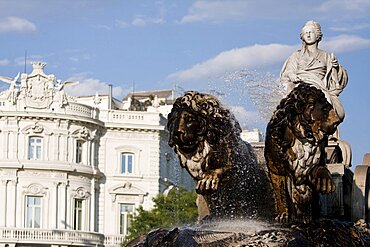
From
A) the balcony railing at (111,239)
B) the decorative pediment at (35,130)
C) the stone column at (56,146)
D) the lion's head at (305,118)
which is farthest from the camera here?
the balcony railing at (111,239)

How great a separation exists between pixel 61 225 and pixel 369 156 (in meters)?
52.5

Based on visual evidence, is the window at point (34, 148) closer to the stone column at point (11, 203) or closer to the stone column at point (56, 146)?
the stone column at point (56, 146)

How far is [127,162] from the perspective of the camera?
66.9 meters

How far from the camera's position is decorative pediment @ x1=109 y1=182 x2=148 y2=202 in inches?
2591

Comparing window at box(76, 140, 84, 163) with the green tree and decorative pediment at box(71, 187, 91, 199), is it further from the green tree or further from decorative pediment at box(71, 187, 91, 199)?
the green tree

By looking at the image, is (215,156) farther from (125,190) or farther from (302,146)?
(125,190)

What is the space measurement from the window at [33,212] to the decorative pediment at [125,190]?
512 cm

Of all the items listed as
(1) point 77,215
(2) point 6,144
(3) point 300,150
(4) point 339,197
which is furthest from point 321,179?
(1) point 77,215

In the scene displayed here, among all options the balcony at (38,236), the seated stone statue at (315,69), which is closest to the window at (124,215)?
the balcony at (38,236)

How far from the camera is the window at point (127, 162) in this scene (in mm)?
66688

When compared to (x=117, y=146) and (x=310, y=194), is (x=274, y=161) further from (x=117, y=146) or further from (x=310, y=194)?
(x=117, y=146)

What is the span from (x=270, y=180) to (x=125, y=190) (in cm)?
5626

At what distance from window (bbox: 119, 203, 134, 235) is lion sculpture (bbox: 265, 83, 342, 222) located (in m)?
55.7

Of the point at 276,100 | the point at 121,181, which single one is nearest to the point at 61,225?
the point at 121,181
